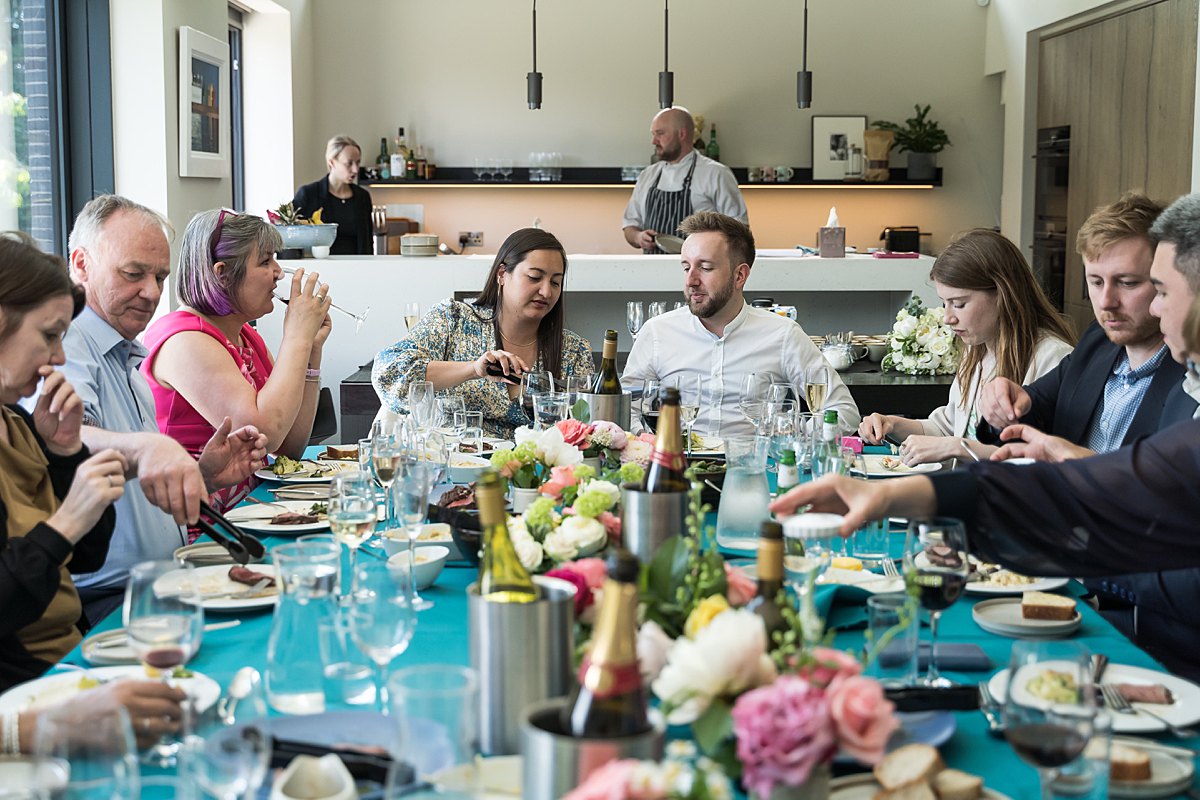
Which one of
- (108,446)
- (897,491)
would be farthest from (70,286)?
(897,491)

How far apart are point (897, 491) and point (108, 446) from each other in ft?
4.69

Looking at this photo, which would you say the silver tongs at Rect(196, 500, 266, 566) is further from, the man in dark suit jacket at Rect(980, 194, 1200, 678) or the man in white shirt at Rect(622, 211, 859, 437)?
the man in white shirt at Rect(622, 211, 859, 437)

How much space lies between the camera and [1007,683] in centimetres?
119

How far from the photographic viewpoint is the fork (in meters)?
1.39

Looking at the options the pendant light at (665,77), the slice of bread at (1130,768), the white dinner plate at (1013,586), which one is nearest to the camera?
the slice of bread at (1130,768)

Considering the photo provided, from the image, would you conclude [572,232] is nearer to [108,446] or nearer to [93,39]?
[93,39]

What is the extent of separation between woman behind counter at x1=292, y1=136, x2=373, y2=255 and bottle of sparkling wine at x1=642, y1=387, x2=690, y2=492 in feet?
19.6

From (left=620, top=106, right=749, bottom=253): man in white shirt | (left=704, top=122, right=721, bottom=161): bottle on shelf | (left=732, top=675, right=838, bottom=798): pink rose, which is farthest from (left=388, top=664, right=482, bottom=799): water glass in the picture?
(left=704, top=122, right=721, bottom=161): bottle on shelf

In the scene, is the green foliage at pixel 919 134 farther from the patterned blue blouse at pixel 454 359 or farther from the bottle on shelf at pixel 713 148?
the patterned blue blouse at pixel 454 359

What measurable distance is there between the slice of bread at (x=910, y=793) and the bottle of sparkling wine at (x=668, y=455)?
0.57m

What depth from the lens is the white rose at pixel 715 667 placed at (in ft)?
3.46

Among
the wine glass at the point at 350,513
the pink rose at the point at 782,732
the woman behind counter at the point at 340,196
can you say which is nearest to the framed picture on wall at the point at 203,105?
the woman behind counter at the point at 340,196

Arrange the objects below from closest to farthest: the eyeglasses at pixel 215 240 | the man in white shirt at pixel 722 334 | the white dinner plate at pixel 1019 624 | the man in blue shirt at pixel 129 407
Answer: the white dinner plate at pixel 1019 624 → the man in blue shirt at pixel 129 407 → the eyeglasses at pixel 215 240 → the man in white shirt at pixel 722 334

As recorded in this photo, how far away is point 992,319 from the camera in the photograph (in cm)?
329
